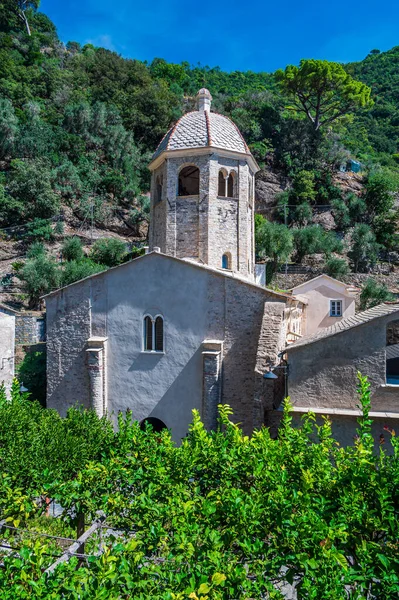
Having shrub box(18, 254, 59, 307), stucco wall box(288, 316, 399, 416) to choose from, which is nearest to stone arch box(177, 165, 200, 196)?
stucco wall box(288, 316, 399, 416)

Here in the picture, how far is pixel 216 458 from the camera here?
7.14 meters

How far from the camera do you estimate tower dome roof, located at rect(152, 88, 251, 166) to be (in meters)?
17.3

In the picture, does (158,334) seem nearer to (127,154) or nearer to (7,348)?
(7,348)

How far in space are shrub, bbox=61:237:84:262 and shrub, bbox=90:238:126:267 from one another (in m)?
1.19

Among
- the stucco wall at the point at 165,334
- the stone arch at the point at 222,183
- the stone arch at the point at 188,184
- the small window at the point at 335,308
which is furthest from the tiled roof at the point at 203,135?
the small window at the point at 335,308

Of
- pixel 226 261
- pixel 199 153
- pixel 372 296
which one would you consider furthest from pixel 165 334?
pixel 372 296

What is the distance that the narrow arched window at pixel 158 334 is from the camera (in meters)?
15.4

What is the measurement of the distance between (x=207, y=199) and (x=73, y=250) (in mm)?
20863

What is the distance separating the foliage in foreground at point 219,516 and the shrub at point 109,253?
2703 cm

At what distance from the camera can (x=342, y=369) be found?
1074 centimetres

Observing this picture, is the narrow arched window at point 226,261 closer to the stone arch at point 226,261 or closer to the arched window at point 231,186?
the stone arch at point 226,261

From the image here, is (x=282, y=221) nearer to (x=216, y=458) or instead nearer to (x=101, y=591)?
(x=216, y=458)

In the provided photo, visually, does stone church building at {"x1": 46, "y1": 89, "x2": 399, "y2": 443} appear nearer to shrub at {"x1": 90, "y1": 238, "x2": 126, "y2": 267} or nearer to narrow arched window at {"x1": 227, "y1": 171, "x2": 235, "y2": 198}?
narrow arched window at {"x1": 227, "y1": 171, "x2": 235, "y2": 198}

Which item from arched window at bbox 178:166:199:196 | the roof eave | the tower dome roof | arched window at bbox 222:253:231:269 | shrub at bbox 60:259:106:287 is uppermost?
the tower dome roof
